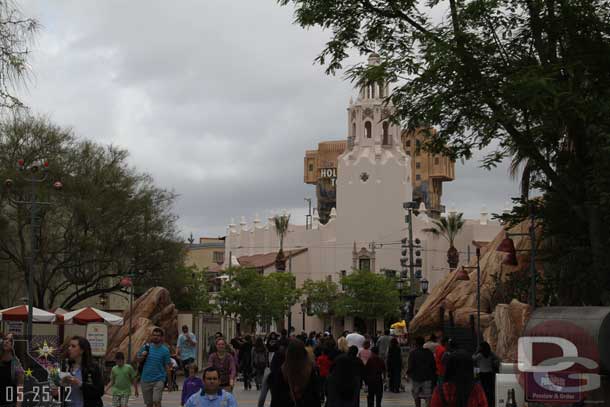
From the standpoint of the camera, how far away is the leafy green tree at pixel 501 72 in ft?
60.2

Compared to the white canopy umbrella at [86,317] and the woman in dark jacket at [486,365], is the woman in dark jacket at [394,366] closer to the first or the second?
the white canopy umbrella at [86,317]

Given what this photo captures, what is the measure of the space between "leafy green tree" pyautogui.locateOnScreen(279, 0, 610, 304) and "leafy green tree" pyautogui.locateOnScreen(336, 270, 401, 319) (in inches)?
2853

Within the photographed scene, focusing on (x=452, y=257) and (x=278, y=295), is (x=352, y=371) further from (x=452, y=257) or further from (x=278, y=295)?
(x=452, y=257)

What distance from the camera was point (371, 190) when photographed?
110188mm

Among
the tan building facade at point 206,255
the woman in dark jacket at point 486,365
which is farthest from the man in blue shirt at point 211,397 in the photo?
the tan building facade at point 206,255

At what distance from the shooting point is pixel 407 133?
19.6m

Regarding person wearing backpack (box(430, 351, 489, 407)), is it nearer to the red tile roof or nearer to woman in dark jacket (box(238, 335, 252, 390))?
woman in dark jacket (box(238, 335, 252, 390))

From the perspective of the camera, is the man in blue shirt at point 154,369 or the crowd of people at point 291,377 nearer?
the crowd of people at point 291,377

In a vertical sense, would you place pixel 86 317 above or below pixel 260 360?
above

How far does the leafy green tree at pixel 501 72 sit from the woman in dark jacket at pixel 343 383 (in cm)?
684

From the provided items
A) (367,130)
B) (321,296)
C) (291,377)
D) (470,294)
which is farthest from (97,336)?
(367,130)

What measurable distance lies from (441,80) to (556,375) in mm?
6152

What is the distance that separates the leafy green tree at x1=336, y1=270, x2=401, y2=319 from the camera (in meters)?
92.9

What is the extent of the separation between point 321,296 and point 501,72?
80806 millimetres
